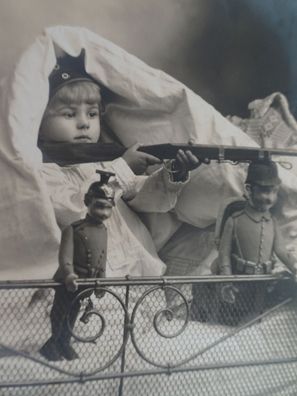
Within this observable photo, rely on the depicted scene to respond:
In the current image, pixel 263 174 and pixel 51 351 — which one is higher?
pixel 263 174

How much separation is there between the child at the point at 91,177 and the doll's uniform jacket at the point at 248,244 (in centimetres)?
14

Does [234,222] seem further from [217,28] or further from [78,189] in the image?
[217,28]

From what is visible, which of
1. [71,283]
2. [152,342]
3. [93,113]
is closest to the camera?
[71,283]

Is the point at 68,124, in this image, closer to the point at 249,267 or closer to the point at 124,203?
the point at 124,203

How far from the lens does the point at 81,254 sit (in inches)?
37.2

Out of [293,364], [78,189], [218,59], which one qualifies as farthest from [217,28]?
[293,364]

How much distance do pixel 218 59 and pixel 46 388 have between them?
0.89m

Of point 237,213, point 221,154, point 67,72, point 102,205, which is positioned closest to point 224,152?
point 221,154

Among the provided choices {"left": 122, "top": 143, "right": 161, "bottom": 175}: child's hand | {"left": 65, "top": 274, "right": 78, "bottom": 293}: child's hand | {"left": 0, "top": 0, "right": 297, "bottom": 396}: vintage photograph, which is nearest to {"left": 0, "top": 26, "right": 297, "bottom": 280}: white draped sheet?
{"left": 0, "top": 0, "right": 297, "bottom": 396}: vintage photograph

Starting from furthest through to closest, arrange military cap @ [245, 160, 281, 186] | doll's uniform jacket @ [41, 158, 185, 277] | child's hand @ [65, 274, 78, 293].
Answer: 1. doll's uniform jacket @ [41, 158, 185, 277]
2. military cap @ [245, 160, 281, 186]
3. child's hand @ [65, 274, 78, 293]

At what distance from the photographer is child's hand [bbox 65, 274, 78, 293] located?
88 centimetres

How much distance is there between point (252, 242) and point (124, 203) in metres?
0.31

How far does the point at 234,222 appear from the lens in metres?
1.08

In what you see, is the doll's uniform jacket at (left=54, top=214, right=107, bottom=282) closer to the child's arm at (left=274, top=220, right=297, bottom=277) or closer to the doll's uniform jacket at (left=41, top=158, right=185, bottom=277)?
the doll's uniform jacket at (left=41, top=158, right=185, bottom=277)
